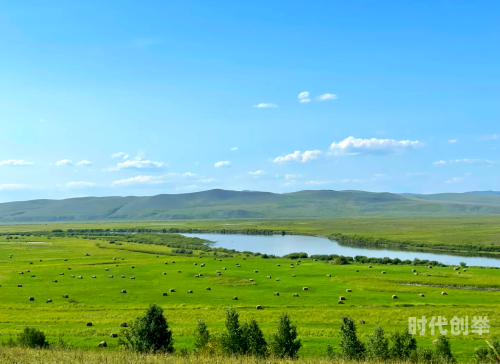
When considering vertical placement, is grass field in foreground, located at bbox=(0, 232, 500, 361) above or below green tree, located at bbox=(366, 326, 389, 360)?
below

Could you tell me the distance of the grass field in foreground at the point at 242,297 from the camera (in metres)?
32.5

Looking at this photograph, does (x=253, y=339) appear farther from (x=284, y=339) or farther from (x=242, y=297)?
(x=242, y=297)

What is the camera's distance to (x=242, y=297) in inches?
1834

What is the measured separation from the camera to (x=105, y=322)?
114 feet

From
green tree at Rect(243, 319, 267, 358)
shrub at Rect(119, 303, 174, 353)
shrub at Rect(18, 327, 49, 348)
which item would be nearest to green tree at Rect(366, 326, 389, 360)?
green tree at Rect(243, 319, 267, 358)

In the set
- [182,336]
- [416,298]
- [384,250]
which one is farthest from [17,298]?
[384,250]

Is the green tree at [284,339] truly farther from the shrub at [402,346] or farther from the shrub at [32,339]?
the shrub at [32,339]

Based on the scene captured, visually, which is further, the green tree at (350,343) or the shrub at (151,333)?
the shrub at (151,333)

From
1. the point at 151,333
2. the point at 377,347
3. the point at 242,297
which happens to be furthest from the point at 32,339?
the point at 242,297

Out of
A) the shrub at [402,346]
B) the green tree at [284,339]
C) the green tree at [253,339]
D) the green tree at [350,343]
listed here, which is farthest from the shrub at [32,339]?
the shrub at [402,346]

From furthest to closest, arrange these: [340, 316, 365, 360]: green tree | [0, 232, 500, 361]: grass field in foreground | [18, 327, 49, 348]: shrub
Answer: [0, 232, 500, 361]: grass field in foreground
[18, 327, 49, 348]: shrub
[340, 316, 365, 360]: green tree

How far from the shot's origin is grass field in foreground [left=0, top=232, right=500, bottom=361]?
32.5m

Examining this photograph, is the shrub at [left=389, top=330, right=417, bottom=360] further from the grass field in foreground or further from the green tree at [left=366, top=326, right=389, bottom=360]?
the grass field in foreground

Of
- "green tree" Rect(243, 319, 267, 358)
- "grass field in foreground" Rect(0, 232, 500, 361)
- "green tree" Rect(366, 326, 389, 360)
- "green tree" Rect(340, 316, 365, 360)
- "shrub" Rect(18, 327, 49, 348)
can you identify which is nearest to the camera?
"green tree" Rect(366, 326, 389, 360)
